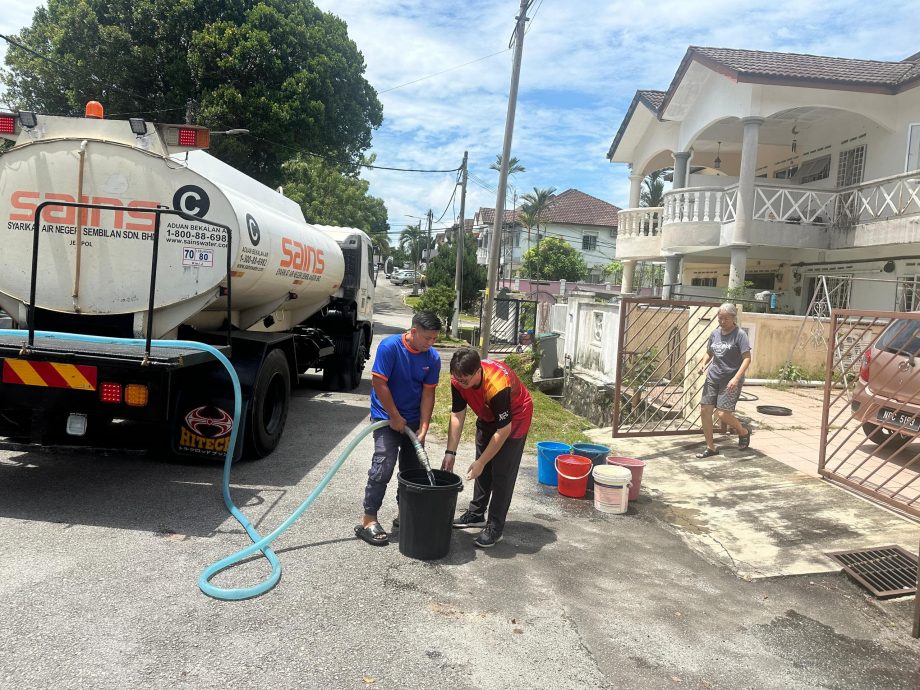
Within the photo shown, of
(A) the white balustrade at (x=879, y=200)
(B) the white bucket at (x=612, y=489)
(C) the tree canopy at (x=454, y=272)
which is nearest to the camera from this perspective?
(B) the white bucket at (x=612, y=489)

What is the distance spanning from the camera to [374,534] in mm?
4457

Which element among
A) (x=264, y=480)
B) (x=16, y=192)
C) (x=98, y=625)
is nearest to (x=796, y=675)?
(x=98, y=625)

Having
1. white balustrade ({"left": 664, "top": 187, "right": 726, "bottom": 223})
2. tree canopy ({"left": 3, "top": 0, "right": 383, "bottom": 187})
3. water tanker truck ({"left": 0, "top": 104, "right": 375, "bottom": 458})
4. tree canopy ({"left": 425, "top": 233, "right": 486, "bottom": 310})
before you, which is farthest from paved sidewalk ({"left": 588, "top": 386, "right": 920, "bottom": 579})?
tree canopy ({"left": 425, "top": 233, "right": 486, "bottom": 310})

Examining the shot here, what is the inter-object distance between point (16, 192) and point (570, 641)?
5342 mm

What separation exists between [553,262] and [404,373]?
46052 mm

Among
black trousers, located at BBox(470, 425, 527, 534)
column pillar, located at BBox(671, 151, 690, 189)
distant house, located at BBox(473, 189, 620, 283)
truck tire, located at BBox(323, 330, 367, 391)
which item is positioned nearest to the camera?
black trousers, located at BBox(470, 425, 527, 534)

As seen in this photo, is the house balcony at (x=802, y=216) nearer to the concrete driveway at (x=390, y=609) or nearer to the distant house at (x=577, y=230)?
the concrete driveway at (x=390, y=609)

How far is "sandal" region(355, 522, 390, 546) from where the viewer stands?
4.42 m

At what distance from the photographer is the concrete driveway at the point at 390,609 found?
299 centimetres

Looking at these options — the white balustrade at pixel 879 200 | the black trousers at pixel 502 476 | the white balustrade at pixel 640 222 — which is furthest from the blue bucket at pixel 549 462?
the white balustrade at pixel 640 222

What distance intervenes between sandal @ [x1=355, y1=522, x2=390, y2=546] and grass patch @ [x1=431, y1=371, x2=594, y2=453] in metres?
3.45

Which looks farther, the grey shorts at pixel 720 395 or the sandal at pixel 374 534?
the grey shorts at pixel 720 395

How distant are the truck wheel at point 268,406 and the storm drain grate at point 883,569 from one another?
4852 millimetres

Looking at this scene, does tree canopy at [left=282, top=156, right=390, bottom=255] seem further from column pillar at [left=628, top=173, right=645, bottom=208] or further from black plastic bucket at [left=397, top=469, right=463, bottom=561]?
black plastic bucket at [left=397, top=469, right=463, bottom=561]
